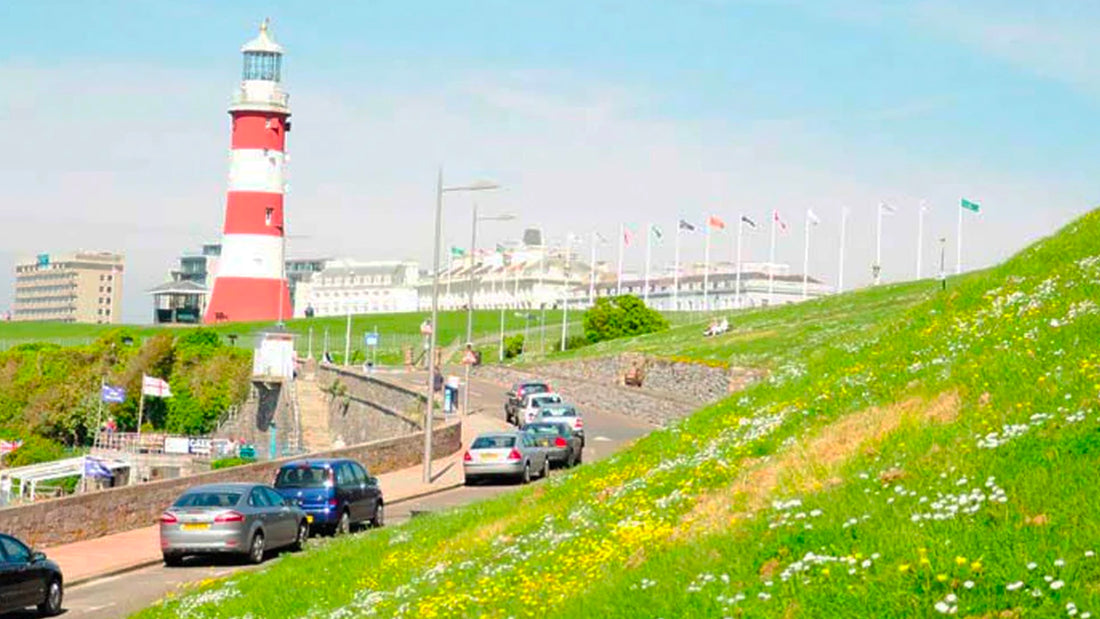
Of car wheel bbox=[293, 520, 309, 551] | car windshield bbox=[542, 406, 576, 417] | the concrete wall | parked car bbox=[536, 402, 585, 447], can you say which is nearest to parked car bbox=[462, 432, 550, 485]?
parked car bbox=[536, 402, 585, 447]

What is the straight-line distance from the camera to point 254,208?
4021 inches

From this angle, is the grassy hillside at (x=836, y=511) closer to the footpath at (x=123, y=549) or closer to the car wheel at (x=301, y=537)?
the car wheel at (x=301, y=537)

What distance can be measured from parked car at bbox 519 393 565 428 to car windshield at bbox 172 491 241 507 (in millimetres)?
29165

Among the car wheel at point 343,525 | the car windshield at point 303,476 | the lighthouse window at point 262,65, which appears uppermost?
the lighthouse window at point 262,65

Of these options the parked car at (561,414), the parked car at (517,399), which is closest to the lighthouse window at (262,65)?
the parked car at (517,399)

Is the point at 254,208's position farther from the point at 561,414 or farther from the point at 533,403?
the point at 561,414

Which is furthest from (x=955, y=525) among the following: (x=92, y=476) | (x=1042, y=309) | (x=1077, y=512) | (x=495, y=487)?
(x=92, y=476)

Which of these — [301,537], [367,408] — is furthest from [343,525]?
[367,408]

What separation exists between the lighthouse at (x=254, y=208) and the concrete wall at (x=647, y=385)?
2352 cm

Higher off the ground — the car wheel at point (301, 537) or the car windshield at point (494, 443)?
the car windshield at point (494, 443)

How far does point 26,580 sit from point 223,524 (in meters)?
5.25

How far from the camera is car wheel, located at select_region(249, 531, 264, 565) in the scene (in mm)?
26188

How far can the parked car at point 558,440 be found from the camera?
42.9 m

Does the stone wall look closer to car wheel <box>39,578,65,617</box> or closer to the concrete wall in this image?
the concrete wall
